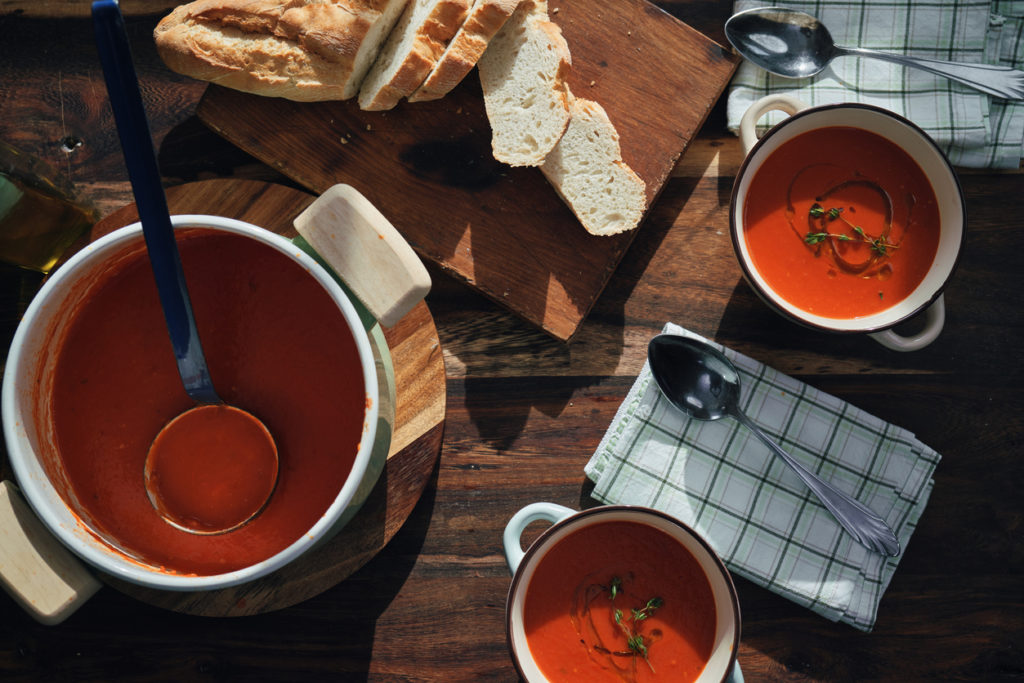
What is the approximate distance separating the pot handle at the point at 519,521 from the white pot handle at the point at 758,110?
717 mm

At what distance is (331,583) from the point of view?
49.2 inches

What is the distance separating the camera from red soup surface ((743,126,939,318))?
1.31m

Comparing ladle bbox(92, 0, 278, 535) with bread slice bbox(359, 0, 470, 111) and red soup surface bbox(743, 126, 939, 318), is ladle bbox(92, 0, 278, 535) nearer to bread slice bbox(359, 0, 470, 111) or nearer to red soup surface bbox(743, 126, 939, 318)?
bread slice bbox(359, 0, 470, 111)

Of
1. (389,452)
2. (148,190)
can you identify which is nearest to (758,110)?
(389,452)

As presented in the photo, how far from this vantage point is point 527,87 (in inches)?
53.2

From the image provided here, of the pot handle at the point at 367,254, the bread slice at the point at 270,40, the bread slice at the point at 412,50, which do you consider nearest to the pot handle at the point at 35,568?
the pot handle at the point at 367,254

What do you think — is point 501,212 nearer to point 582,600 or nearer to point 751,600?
point 582,600

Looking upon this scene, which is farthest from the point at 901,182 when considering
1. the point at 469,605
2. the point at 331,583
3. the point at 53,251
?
the point at 53,251

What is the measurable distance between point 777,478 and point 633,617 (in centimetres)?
39

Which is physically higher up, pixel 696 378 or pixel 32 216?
pixel 32 216

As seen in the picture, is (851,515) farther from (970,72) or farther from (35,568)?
(35,568)

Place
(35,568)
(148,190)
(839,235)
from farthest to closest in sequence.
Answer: (839,235), (35,568), (148,190)

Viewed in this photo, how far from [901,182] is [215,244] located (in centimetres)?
118

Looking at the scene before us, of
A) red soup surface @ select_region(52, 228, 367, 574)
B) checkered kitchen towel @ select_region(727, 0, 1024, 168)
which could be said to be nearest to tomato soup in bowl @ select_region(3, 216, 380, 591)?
red soup surface @ select_region(52, 228, 367, 574)
